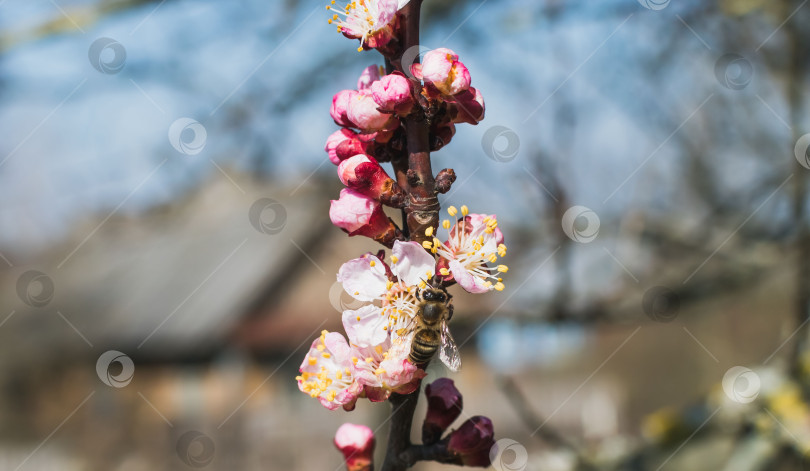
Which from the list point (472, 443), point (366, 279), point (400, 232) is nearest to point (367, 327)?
point (366, 279)

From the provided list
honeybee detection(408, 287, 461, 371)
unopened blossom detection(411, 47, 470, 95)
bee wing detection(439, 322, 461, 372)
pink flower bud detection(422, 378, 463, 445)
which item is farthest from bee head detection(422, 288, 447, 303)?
unopened blossom detection(411, 47, 470, 95)

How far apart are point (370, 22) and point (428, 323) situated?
536 millimetres

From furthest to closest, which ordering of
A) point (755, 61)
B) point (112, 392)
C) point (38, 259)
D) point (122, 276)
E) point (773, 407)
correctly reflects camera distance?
1. point (122, 276)
2. point (38, 259)
3. point (112, 392)
4. point (755, 61)
5. point (773, 407)

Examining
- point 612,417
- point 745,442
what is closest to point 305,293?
point 612,417

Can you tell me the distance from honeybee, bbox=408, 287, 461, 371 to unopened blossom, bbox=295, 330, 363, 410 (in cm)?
12

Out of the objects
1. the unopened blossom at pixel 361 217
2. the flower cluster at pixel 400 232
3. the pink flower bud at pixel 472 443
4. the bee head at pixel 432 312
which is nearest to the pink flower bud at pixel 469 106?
the flower cluster at pixel 400 232

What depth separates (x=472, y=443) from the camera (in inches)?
51.9

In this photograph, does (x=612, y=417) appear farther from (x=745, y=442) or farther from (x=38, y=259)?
(x=745, y=442)

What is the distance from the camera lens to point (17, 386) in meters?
20.1

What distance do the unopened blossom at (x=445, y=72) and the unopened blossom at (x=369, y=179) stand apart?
0.17 m

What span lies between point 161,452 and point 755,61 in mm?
17104

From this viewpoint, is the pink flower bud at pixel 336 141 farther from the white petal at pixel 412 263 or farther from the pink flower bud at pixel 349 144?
the white petal at pixel 412 263

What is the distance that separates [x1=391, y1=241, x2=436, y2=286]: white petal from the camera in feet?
3.77

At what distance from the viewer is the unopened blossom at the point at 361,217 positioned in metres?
1.23
